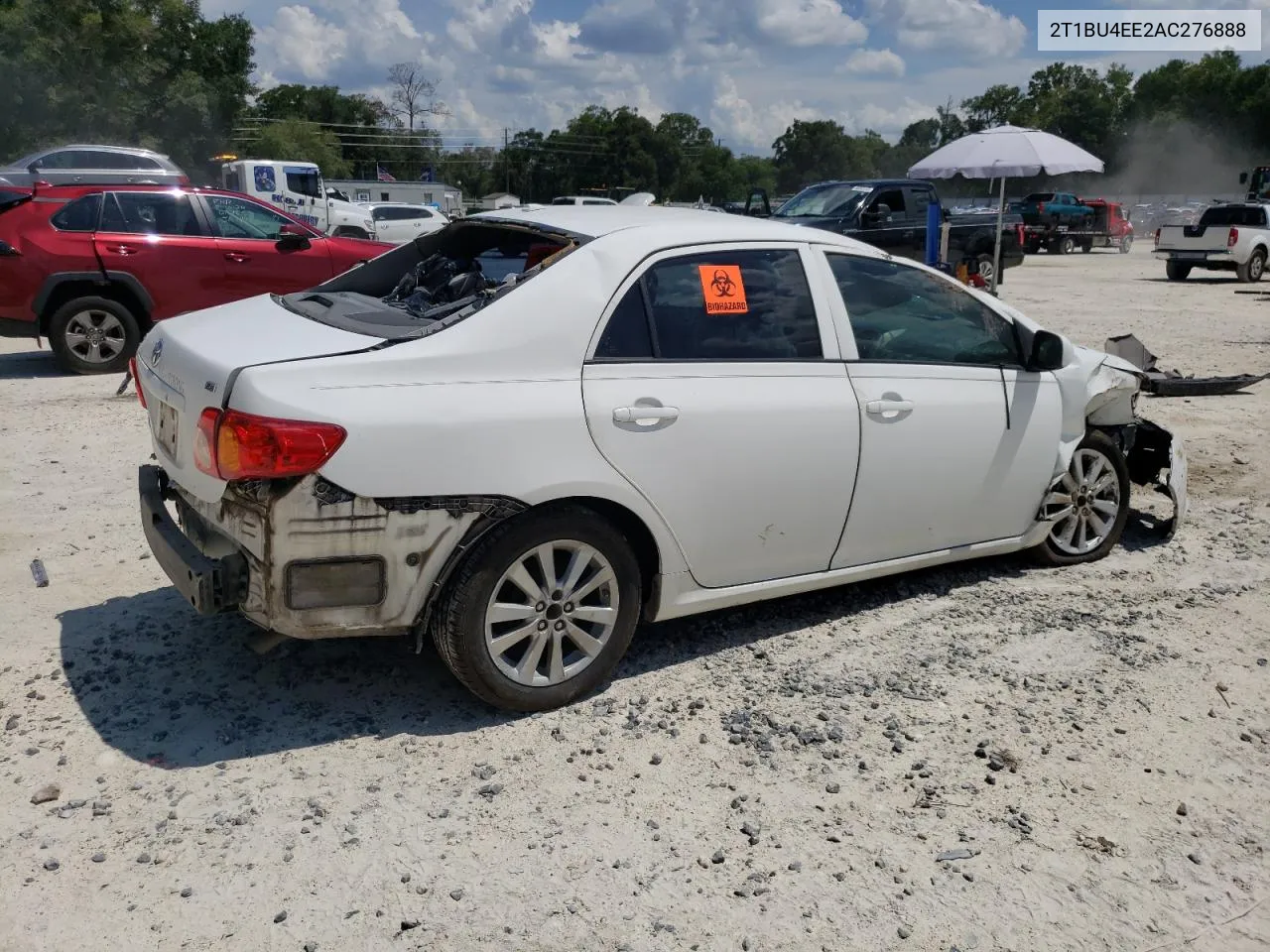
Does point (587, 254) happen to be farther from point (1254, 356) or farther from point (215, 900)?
point (1254, 356)

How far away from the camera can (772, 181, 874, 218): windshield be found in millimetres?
17922

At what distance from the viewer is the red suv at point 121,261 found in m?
9.98

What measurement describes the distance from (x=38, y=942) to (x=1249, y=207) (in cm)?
2693

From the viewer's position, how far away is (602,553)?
384cm

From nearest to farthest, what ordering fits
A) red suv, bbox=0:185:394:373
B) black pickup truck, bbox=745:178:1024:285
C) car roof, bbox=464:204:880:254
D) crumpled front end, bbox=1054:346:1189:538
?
car roof, bbox=464:204:880:254 < crumpled front end, bbox=1054:346:1189:538 < red suv, bbox=0:185:394:373 < black pickup truck, bbox=745:178:1024:285

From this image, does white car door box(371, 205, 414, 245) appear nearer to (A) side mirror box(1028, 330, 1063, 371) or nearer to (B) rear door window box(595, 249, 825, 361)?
(A) side mirror box(1028, 330, 1063, 371)

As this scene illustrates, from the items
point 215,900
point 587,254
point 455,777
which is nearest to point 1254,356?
point 587,254

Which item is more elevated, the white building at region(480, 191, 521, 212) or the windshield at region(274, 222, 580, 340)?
the white building at region(480, 191, 521, 212)

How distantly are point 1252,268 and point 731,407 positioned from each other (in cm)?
2399

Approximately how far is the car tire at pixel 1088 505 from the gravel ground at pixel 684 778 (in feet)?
0.43

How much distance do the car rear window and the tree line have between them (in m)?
32.0

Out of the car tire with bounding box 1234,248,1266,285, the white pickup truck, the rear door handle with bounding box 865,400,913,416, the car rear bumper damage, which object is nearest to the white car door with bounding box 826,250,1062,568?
the rear door handle with bounding box 865,400,913,416

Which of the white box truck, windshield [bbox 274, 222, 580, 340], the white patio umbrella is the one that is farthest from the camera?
the white box truck

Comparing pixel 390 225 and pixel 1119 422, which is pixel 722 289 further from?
pixel 390 225
